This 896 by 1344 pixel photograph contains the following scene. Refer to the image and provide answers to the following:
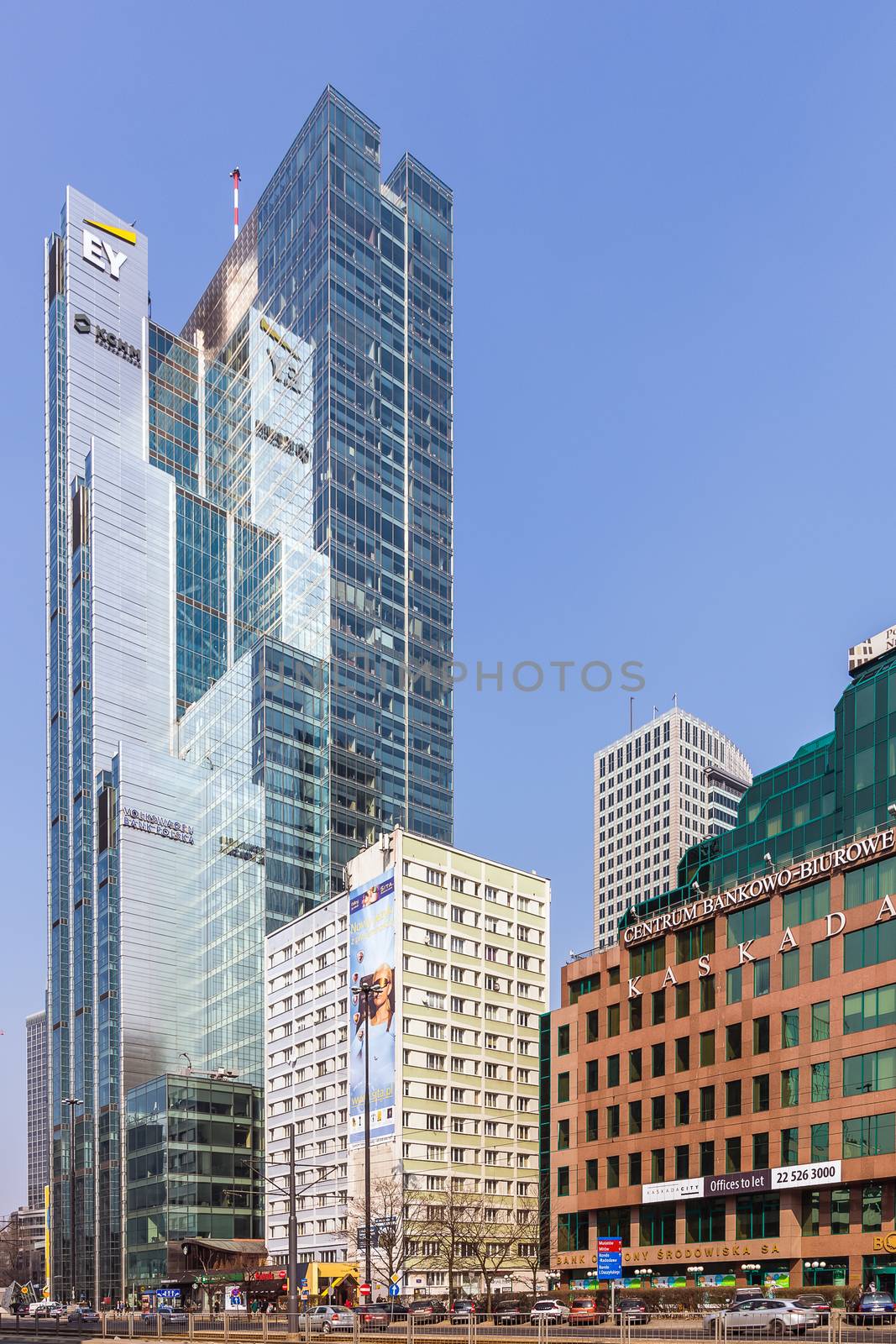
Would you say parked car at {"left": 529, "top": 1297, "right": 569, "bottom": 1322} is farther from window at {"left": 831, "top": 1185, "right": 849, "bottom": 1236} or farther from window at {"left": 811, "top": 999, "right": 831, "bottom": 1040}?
window at {"left": 811, "top": 999, "right": 831, "bottom": 1040}

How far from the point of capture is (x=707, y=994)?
4035 inches

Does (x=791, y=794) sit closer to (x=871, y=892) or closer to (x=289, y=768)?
(x=871, y=892)

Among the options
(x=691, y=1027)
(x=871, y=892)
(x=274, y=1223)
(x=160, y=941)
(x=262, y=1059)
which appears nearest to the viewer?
(x=871, y=892)

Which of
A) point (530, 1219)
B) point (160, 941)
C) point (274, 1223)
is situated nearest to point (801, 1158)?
point (530, 1219)

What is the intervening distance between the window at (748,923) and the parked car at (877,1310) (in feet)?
103

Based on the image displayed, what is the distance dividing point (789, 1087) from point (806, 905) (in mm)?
11324

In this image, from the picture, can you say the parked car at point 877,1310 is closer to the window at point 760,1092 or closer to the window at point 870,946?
the window at point 870,946

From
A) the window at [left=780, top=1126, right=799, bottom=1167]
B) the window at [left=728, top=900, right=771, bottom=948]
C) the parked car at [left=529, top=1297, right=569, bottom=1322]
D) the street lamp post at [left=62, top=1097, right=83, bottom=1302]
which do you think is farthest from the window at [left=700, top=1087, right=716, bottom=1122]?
the street lamp post at [left=62, top=1097, right=83, bottom=1302]

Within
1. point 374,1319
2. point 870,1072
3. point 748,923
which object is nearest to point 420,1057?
point 748,923

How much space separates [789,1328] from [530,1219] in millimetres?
87213

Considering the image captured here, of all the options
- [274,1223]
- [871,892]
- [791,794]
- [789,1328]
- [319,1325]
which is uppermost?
[791,794]

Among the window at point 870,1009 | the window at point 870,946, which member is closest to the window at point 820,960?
the window at point 870,946

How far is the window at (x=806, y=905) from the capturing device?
91.6 meters

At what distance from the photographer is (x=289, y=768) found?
607 feet
